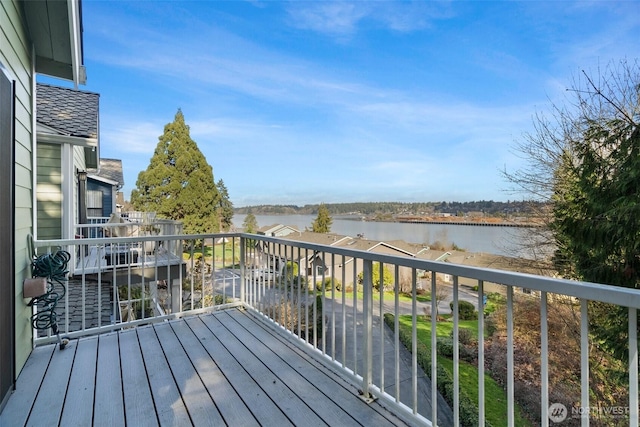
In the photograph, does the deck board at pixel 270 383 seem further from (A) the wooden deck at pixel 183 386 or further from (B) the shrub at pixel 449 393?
(B) the shrub at pixel 449 393

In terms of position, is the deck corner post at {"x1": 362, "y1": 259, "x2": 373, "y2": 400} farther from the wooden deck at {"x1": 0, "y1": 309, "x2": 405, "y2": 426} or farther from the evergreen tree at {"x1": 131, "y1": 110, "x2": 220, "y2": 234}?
the evergreen tree at {"x1": 131, "y1": 110, "x2": 220, "y2": 234}

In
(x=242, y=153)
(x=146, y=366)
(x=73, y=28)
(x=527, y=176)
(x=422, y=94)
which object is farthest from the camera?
(x=242, y=153)

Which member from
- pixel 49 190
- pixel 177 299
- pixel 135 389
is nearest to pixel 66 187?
pixel 49 190

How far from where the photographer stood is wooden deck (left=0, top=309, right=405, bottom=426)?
186cm

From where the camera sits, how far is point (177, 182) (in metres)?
19.3

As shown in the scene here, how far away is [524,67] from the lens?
10.7m

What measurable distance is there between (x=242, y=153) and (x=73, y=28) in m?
19.3

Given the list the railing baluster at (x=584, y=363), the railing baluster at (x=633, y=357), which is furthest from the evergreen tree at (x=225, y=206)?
the railing baluster at (x=633, y=357)

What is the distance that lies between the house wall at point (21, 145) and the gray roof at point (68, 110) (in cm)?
340

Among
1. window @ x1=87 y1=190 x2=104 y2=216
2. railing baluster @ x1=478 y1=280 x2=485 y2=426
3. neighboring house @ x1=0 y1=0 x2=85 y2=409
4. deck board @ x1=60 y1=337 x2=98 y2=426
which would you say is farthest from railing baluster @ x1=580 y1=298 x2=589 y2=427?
window @ x1=87 y1=190 x2=104 y2=216

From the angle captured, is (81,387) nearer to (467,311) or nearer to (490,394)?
(490,394)

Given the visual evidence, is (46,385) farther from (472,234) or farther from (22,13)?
(472,234)

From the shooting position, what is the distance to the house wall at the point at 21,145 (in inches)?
89.4

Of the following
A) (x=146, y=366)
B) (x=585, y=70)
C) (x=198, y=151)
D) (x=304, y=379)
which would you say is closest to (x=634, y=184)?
(x=585, y=70)
